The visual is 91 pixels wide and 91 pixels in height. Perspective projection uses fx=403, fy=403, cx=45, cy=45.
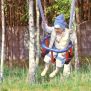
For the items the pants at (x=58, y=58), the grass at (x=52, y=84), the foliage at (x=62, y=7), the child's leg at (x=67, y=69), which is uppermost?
the foliage at (x=62, y=7)

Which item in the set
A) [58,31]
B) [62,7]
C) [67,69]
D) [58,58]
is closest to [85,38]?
[62,7]

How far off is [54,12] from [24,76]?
4689 millimetres

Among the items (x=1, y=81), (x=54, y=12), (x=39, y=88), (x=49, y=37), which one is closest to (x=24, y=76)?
(x=1, y=81)

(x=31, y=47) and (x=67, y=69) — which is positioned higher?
(x=31, y=47)

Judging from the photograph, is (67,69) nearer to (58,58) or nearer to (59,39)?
(58,58)

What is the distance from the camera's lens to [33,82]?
25.1ft

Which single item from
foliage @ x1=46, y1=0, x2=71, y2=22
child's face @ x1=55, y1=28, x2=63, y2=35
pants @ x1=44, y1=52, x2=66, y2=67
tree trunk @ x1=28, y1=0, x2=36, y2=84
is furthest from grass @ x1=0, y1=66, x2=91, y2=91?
foliage @ x1=46, y1=0, x2=71, y2=22

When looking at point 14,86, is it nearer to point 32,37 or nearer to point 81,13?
point 32,37

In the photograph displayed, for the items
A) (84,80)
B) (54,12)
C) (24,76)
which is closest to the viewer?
(84,80)

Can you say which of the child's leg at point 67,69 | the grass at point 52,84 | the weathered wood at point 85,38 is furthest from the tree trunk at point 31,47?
the weathered wood at point 85,38

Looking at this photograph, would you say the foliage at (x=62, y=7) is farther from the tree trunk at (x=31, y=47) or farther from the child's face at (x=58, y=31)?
the child's face at (x=58, y=31)

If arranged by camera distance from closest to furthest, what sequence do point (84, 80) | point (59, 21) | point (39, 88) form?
point (59, 21) → point (39, 88) → point (84, 80)

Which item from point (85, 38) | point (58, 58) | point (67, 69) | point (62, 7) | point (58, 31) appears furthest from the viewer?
point (85, 38)

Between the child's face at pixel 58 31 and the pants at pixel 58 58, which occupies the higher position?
the child's face at pixel 58 31
